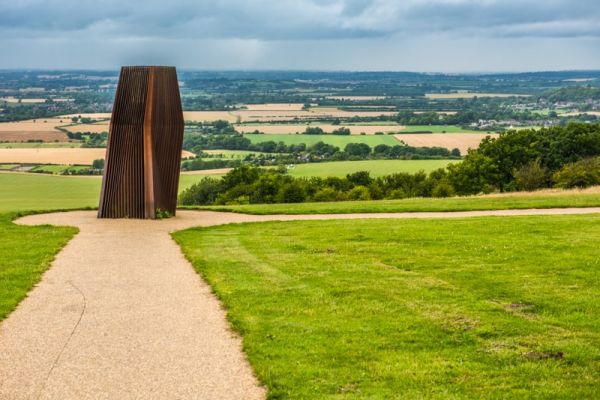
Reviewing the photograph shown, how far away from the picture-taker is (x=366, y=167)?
75.3 m

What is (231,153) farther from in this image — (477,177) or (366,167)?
(477,177)

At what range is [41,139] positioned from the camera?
291 ft

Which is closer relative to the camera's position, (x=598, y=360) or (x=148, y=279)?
(x=598, y=360)

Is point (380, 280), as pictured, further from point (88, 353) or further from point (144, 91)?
point (144, 91)

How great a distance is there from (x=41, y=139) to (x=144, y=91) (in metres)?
67.8

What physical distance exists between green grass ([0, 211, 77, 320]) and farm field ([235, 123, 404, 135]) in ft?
287

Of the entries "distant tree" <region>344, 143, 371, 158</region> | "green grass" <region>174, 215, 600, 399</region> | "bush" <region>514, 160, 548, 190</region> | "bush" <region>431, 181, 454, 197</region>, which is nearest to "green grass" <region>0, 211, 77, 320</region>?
"green grass" <region>174, 215, 600, 399</region>

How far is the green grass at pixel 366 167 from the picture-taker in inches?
2830

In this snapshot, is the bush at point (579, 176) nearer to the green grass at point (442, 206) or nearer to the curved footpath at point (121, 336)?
the green grass at point (442, 206)

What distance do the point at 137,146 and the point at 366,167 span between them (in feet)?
169

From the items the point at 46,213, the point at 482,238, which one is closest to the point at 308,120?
the point at 46,213

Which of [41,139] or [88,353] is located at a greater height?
[88,353]

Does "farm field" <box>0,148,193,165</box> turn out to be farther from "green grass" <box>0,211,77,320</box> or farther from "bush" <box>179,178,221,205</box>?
"green grass" <box>0,211,77,320</box>

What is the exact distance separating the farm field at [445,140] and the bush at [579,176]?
35.7 m
